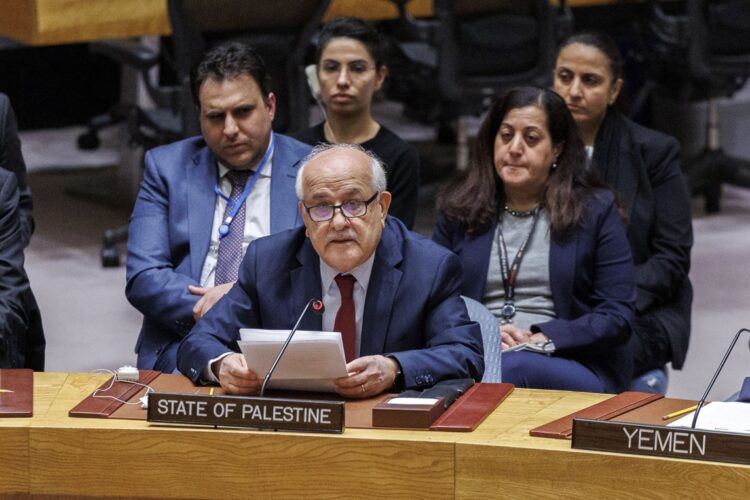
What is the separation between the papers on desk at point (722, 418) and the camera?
9.32ft

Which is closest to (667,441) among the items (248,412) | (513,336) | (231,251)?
(248,412)

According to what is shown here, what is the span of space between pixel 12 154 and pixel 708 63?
11.6ft

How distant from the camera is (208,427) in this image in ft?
9.42

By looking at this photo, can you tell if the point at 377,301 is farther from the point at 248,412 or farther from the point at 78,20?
the point at 78,20

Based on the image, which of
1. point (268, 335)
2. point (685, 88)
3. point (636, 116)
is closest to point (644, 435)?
point (268, 335)

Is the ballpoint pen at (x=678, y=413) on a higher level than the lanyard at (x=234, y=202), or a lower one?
lower

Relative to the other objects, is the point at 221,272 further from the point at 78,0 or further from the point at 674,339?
the point at 78,0

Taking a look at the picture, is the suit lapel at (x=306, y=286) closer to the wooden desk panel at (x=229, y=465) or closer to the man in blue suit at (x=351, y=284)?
the man in blue suit at (x=351, y=284)

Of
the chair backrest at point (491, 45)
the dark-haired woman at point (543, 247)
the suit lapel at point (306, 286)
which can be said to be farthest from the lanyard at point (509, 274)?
the chair backrest at point (491, 45)

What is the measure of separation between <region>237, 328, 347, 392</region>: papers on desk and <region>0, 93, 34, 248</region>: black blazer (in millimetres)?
1446

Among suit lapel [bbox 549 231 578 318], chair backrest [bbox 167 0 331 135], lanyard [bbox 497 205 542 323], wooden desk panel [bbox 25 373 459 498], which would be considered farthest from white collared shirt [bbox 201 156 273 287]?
chair backrest [bbox 167 0 331 135]

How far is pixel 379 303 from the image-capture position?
10.9 ft

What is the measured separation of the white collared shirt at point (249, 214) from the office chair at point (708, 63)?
3183 mm

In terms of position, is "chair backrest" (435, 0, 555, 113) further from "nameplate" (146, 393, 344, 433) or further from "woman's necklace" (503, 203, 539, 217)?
A: "nameplate" (146, 393, 344, 433)
